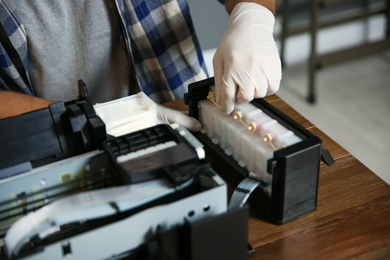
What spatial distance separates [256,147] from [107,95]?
0.55m

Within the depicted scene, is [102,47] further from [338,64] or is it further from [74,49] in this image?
[338,64]

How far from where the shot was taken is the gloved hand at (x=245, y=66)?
2.91 feet

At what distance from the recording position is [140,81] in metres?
1.21

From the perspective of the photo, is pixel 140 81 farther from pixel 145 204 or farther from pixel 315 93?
pixel 315 93

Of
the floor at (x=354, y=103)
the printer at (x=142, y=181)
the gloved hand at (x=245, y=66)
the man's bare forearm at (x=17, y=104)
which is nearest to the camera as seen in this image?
the printer at (x=142, y=181)

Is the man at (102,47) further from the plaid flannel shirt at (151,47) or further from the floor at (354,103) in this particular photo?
the floor at (354,103)

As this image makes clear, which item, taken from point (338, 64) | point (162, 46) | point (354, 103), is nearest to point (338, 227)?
point (162, 46)

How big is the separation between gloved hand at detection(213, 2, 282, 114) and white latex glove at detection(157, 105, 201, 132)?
62 mm

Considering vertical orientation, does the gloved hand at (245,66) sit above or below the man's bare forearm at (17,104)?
above

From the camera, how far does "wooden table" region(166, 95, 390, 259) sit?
757mm

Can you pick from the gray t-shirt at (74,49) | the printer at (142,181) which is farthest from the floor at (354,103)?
the printer at (142,181)

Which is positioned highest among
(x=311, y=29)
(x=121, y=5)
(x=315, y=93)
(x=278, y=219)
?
(x=121, y=5)

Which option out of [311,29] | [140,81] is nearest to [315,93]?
[311,29]

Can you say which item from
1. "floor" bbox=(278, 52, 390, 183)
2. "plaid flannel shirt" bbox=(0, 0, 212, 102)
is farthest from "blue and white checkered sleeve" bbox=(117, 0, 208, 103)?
"floor" bbox=(278, 52, 390, 183)
